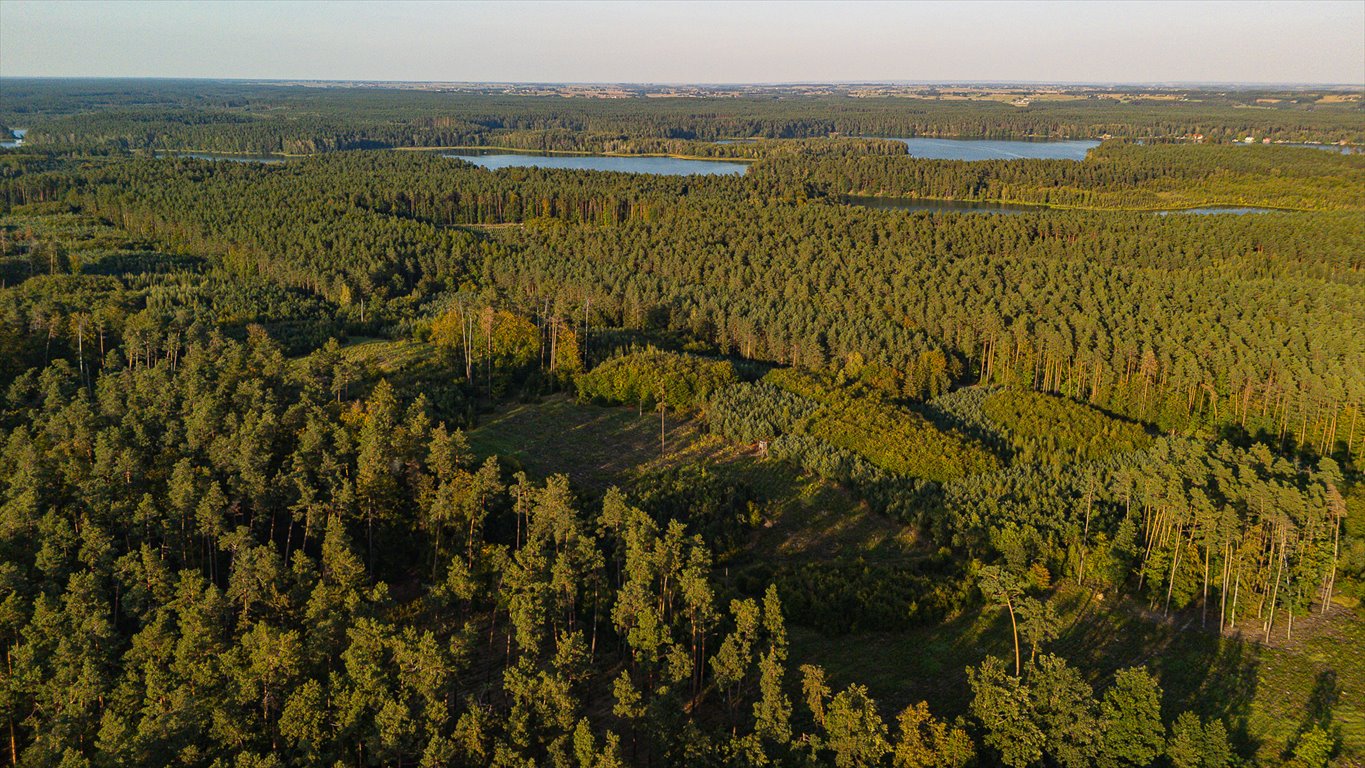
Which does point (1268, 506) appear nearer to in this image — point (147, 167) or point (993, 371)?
point (993, 371)

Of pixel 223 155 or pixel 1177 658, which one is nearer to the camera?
pixel 1177 658

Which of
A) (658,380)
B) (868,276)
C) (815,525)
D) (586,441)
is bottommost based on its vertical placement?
(815,525)

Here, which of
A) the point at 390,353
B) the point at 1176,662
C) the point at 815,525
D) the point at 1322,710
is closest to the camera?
the point at 1322,710

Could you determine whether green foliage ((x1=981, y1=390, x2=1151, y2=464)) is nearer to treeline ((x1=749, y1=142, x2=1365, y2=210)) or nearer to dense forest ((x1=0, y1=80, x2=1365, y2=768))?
dense forest ((x1=0, y1=80, x2=1365, y2=768))

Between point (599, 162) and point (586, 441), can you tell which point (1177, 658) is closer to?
Result: point (586, 441)

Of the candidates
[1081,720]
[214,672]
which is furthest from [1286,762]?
[214,672]

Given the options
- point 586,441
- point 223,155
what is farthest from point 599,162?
point 586,441
